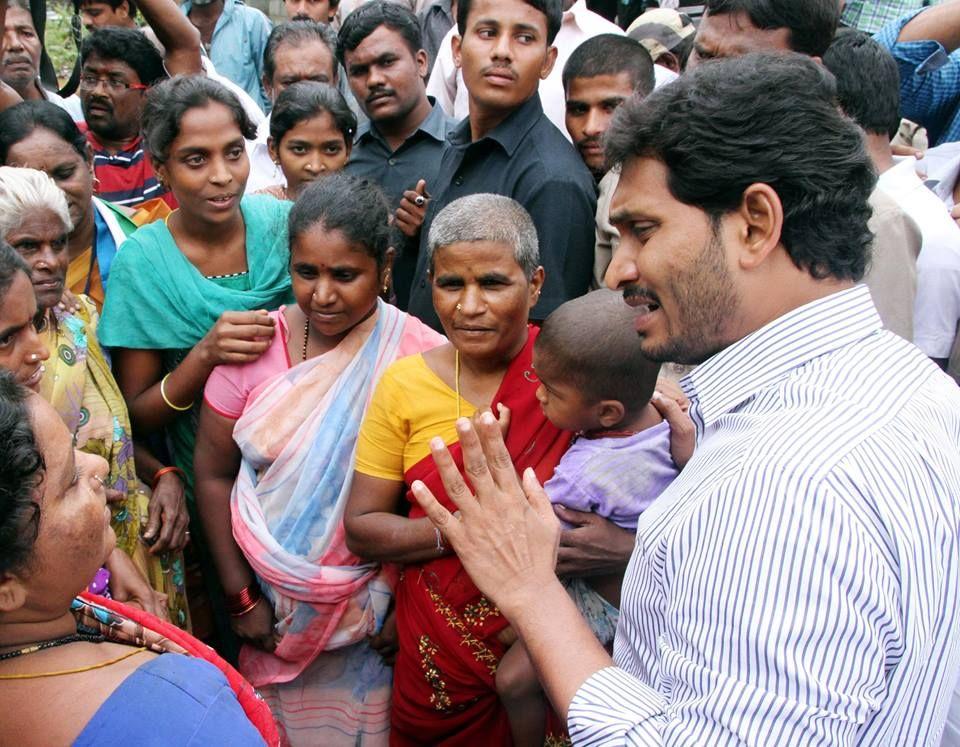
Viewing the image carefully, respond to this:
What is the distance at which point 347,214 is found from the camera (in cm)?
255

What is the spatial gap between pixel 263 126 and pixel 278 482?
2.97 m

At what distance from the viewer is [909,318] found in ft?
8.48

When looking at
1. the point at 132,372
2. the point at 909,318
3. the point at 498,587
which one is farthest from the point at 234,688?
the point at 909,318

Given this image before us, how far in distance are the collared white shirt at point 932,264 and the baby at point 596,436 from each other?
1178 mm

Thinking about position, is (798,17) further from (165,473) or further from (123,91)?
(123,91)

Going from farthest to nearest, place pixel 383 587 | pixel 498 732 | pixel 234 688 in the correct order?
1. pixel 383 587
2. pixel 498 732
3. pixel 234 688

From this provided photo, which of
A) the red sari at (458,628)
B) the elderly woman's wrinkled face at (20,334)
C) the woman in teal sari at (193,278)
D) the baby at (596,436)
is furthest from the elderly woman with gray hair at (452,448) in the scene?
the elderly woman's wrinkled face at (20,334)

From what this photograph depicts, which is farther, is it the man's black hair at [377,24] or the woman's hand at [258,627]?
the man's black hair at [377,24]

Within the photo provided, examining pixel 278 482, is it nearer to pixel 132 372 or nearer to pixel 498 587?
pixel 132 372

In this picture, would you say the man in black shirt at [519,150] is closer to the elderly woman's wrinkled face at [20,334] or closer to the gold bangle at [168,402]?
the gold bangle at [168,402]

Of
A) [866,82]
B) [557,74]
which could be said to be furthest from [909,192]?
[557,74]

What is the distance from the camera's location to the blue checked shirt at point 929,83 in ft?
12.9

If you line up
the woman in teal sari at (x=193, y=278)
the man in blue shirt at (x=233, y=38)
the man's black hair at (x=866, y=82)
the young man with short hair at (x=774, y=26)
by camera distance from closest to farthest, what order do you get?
1. the woman in teal sari at (x=193, y=278)
2. the man's black hair at (x=866, y=82)
3. the young man with short hair at (x=774, y=26)
4. the man in blue shirt at (x=233, y=38)

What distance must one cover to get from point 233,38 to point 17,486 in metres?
5.42
